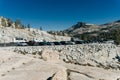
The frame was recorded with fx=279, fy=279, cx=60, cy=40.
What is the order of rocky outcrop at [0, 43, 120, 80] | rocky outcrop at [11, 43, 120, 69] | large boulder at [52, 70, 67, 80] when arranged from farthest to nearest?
rocky outcrop at [11, 43, 120, 69]
rocky outcrop at [0, 43, 120, 80]
large boulder at [52, 70, 67, 80]

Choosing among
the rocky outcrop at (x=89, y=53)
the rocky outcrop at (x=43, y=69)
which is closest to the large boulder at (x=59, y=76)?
the rocky outcrop at (x=43, y=69)

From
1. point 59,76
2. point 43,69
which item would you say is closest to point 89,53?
point 43,69

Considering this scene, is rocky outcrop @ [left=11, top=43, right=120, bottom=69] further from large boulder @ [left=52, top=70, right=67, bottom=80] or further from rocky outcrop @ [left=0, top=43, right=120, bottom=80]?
large boulder @ [left=52, top=70, right=67, bottom=80]

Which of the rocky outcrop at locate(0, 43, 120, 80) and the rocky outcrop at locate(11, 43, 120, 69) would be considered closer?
the rocky outcrop at locate(0, 43, 120, 80)

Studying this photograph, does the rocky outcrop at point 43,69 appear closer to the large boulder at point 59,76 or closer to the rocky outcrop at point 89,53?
the large boulder at point 59,76

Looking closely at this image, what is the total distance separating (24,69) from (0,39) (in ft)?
254

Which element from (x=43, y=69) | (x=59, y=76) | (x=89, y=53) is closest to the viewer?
(x=59, y=76)

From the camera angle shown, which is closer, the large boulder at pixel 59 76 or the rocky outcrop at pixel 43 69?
the large boulder at pixel 59 76

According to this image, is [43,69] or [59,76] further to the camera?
[43,69]

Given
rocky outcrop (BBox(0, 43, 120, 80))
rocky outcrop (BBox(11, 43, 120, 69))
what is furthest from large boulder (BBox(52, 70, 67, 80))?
rocky outcrop (BBox(11, 43, 120, 69))

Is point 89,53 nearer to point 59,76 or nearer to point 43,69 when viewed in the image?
→ point 43,69

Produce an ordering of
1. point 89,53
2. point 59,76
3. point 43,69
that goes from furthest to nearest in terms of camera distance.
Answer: point 89,53 < point 43,69 < point 59,76

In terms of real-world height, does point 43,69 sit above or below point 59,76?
above

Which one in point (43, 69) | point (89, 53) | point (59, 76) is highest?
point (89, 53)
